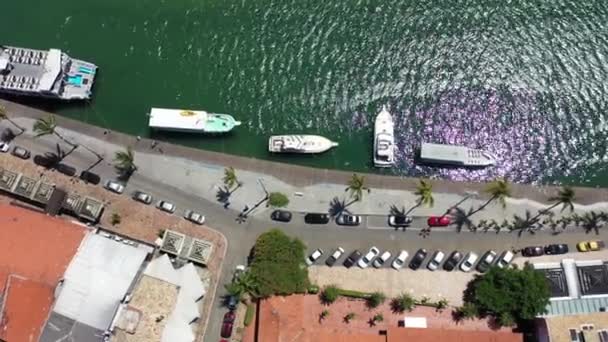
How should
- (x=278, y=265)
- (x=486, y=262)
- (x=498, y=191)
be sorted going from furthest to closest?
(x=486, y=262)
(x=498, y=191)
(x=278, y=265)

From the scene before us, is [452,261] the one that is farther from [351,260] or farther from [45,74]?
[45,74]

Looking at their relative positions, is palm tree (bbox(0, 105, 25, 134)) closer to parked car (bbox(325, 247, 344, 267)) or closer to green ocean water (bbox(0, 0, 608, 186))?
green ocean water (bbox(0, 0, 608, 186))

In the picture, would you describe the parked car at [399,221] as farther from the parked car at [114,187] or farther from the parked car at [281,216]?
the parked car at [114,187]

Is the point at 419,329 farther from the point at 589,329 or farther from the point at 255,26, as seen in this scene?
the point at 255,26

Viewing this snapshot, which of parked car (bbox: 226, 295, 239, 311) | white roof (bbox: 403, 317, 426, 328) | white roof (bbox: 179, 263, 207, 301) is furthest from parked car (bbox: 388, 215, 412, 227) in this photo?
white roof (bbox: 179, 263, 207, 301)

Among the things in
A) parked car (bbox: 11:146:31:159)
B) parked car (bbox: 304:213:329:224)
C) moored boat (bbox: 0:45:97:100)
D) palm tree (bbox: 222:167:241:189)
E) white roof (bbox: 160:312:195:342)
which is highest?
moored boat (bbox: 0:45:97:100)

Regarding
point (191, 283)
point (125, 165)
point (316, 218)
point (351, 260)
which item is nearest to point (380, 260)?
point (351, 260)
